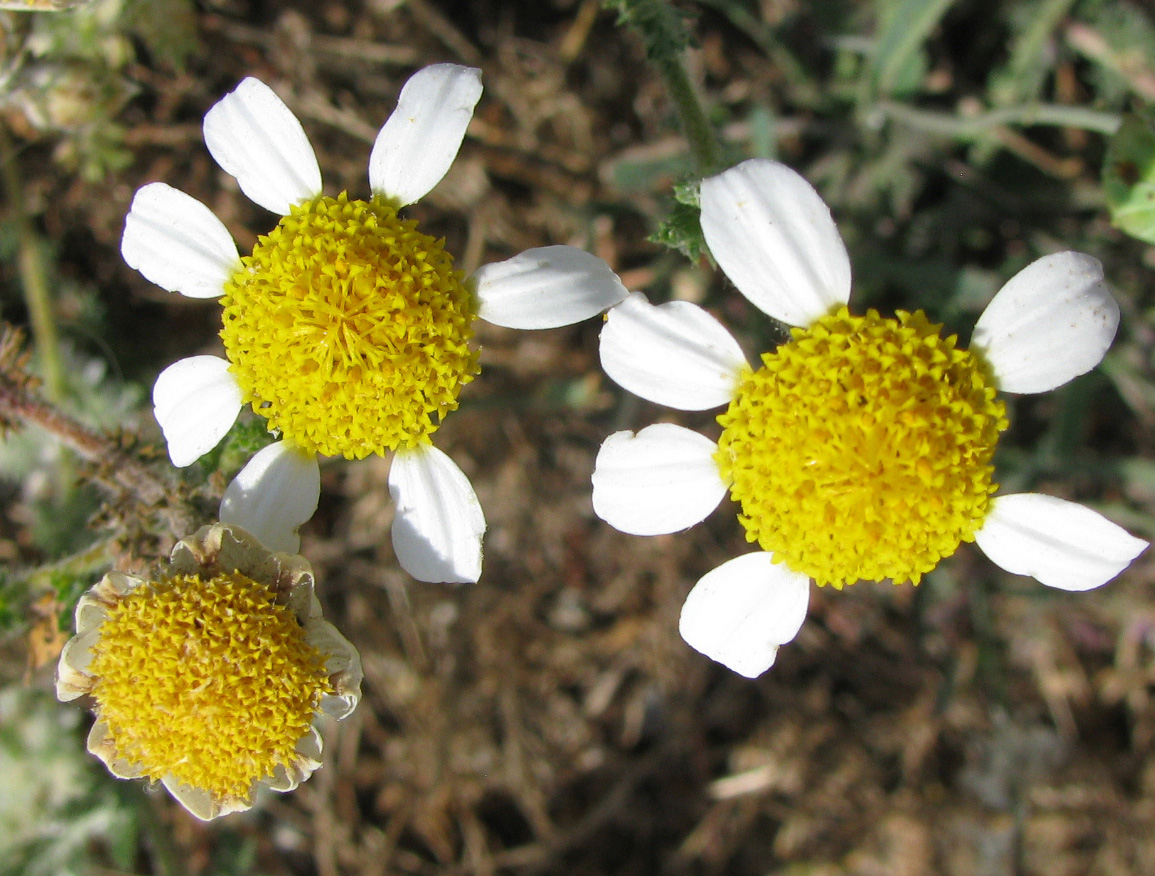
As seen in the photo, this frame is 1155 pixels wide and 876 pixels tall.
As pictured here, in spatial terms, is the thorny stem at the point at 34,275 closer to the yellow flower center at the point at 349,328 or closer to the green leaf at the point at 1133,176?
the yellow flower center at the point at 349,328

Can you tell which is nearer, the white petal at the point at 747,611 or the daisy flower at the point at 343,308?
the daisy flower at the point at 343,308

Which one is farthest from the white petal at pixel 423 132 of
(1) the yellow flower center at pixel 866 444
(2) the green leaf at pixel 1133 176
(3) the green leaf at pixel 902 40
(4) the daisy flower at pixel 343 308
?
(2) the green leaf at pixel 1133 176

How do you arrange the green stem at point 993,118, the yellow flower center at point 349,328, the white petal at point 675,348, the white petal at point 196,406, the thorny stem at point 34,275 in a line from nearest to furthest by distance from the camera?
1. the yellow flower center at point 349,328
2. the white petal at point 675,348
3. the white petal at point 196,406
4. the green stem at point 993,118
5. the thorny stem at point 34,275

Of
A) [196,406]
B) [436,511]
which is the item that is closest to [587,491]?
[436,511]

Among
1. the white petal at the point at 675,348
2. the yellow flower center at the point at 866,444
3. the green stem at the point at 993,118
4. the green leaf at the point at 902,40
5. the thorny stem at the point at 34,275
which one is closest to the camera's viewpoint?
the yellow flower center at the point at 866,444

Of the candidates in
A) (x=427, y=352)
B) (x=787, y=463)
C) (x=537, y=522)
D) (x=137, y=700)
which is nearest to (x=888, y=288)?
(x=537, y=522)

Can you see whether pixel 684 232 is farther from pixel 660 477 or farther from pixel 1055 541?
pixel 1055 541
